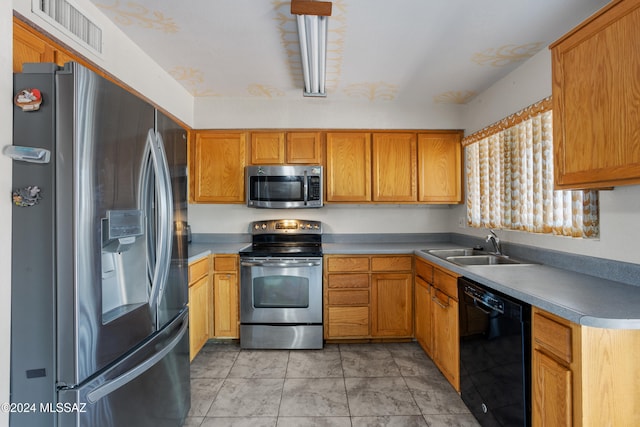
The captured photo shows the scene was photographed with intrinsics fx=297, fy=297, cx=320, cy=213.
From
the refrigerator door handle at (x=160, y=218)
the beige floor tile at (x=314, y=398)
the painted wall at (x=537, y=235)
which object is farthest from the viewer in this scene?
the beige floor tile at (x=314, y=398)

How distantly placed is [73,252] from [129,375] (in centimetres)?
55

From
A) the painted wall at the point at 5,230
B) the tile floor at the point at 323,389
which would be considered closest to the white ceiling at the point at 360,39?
the painted wall at the point at 5,230

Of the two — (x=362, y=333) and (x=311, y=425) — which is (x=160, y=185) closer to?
(x=311, y=425)

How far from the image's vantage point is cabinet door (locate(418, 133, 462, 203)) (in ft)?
10.3

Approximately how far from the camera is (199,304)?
2.50 metres

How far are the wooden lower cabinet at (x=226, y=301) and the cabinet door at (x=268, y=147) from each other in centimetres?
105

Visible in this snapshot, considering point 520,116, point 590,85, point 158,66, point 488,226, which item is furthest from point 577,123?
point 158,66

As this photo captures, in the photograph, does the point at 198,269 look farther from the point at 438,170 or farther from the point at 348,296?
the point at 438,170

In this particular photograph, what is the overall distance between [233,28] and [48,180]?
1.41m

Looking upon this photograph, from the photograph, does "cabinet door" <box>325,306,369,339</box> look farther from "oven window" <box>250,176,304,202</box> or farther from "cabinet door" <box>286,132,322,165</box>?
"cabinet door" <box>286,132,322,165</box>

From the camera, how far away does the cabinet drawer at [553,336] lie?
1.11m

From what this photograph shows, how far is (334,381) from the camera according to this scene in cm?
222

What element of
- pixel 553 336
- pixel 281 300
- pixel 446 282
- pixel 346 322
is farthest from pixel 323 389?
pixel 553 336

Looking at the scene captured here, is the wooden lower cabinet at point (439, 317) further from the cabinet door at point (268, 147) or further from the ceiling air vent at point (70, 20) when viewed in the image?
the ceiling air vent at point (70, 20)
